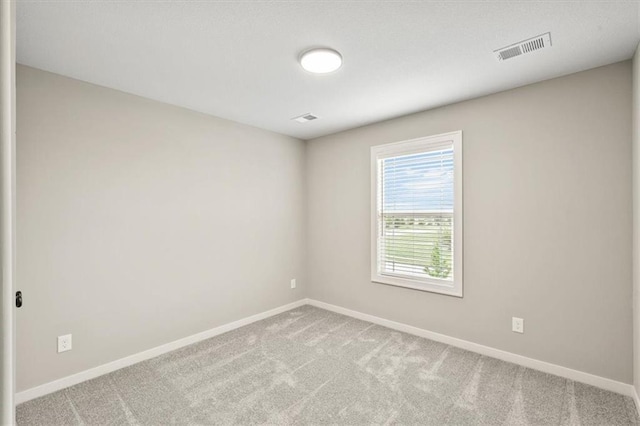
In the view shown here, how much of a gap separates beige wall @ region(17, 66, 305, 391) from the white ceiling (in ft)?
1.22

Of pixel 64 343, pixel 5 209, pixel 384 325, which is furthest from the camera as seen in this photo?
pixel 384 325

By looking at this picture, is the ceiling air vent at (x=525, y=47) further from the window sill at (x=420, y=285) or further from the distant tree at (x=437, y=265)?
the window sill at (x=420, y=285)

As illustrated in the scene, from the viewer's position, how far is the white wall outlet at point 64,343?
8.01 ft

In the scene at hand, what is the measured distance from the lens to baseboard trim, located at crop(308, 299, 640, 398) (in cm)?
233

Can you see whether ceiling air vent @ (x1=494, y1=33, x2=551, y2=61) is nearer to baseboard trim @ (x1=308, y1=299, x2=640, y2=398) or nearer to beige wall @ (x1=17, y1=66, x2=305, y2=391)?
baseboard trim @ (x1=308, y1=299, x2=640, y2=398)

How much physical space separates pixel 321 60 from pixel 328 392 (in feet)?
8.04

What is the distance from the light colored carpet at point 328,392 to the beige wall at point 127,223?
41 centimetres

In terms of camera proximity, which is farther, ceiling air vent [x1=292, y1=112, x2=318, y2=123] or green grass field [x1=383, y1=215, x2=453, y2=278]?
ceiling air vent [x1=292, y1=112, x2=318, y2=123]

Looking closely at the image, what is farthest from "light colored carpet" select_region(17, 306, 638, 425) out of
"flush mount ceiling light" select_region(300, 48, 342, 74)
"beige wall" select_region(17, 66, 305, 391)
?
"flush mount ceiling light" select_region(300, 48, 342, 74)

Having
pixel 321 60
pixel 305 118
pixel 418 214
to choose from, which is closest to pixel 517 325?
pixel 418 214

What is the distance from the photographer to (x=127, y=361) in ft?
9.10

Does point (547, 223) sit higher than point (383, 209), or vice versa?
point (383, 209)

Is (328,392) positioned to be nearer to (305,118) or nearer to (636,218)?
(636,218)

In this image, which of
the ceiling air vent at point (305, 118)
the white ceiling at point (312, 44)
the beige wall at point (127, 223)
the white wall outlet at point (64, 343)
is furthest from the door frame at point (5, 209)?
the ceiling air vent at point (305, 118)
